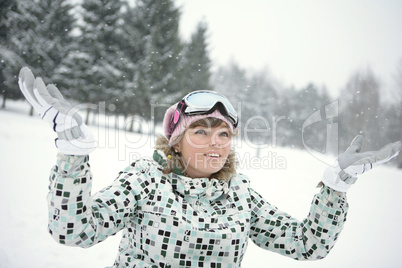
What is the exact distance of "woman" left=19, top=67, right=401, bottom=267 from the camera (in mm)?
1103

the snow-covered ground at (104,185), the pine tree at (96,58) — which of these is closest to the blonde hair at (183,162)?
the snow-covered ground at (104,185)

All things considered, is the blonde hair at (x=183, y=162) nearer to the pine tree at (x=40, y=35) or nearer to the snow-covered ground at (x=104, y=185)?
the snow-covered ground at (x=104, y=185)

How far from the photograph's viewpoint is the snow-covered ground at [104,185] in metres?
3.59

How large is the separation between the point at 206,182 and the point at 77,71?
19.0 meters

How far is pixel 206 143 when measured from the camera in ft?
5.41

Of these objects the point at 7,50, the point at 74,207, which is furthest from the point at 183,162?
the point at 7,50

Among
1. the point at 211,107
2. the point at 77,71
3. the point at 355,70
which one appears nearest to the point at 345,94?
the point at 355,70

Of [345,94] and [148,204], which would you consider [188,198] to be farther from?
[345,94]

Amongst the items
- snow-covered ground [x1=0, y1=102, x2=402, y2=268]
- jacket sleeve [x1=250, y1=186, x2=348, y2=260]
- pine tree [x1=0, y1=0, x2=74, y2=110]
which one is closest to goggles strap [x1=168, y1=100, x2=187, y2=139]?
jacket sleeve [x1=250, y1=186, x2=348, y2=260]

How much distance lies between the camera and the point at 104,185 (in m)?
6.75

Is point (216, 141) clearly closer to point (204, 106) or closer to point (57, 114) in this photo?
point (204, 106)

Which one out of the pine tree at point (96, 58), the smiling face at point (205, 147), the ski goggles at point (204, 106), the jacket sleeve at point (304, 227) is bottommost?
the jacket sleeve at point (304, 227)

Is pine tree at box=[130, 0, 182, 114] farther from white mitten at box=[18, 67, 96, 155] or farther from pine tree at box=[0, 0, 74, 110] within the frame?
white mitten at box=[18, 67, 96, 155]

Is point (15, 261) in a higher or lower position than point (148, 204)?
lower
